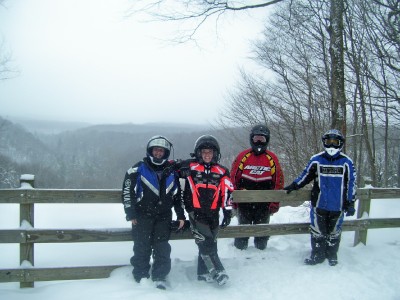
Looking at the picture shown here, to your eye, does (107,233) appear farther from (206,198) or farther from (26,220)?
(206,198)

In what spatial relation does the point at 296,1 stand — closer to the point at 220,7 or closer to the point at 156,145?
the point at 220,7

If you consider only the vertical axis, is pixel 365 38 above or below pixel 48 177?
above

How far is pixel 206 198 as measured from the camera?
161 inches

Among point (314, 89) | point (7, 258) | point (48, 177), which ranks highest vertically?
point (314, 89)

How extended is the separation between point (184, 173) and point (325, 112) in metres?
8.00

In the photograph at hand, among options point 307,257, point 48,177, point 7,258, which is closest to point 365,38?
point 307,257

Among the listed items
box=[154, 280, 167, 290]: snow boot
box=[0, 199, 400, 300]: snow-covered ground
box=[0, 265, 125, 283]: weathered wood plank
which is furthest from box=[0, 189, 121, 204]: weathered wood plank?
box=[154, 280, 167, 290]: snow boot

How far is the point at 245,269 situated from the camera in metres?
4.47

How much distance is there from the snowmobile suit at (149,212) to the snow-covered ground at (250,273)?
0.22 metres

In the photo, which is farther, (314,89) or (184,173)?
(314,89)

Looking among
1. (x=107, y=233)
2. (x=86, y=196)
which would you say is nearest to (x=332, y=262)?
(x=107, y=233)

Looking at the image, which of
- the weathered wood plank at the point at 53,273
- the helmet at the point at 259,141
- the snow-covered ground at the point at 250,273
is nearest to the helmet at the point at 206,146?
the helmet at the point at 259,141

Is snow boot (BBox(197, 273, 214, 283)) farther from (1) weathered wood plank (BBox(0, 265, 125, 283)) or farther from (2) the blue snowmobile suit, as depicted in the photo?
(2) the blue snowmobile suit

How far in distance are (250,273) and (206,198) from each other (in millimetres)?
1263
